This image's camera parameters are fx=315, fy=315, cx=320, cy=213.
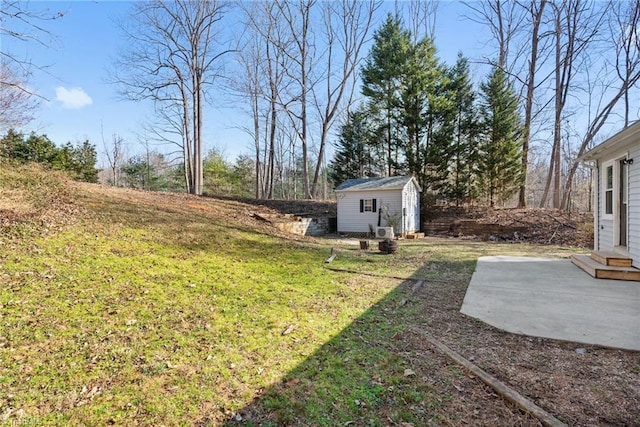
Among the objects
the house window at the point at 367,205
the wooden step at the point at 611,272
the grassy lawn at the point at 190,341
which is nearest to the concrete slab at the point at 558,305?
the wooden step at the point at 611,272

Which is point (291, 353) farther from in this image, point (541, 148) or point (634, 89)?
point (541, 148)

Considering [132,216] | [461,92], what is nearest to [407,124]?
[461,92]

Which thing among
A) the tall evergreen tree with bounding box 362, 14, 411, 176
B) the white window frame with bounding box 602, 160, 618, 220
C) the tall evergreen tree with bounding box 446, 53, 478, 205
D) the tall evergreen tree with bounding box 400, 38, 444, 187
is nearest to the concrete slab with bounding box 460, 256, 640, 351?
the white window frame with bounding box 602, 160, 618, 220

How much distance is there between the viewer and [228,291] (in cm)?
443

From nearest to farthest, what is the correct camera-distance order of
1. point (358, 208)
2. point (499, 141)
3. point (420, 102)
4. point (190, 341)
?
point (190, 341) < point (358, 208) < point (499, 141) < point (420, 102)

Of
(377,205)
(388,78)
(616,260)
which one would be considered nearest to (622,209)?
(616,260)

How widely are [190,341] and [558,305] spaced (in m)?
4.51

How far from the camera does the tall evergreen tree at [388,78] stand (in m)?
17.9

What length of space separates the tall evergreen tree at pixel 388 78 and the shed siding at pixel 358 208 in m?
4.42

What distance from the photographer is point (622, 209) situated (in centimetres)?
618

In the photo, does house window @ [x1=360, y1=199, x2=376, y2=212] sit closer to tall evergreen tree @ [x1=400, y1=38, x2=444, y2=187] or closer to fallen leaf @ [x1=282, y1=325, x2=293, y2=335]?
tall evergreen tree @ [x1=400, y1=38, x2=444, y2=187]

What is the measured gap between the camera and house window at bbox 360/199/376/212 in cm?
1507

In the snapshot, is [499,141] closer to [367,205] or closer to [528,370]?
[367,205]

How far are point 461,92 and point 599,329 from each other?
58.1ft
